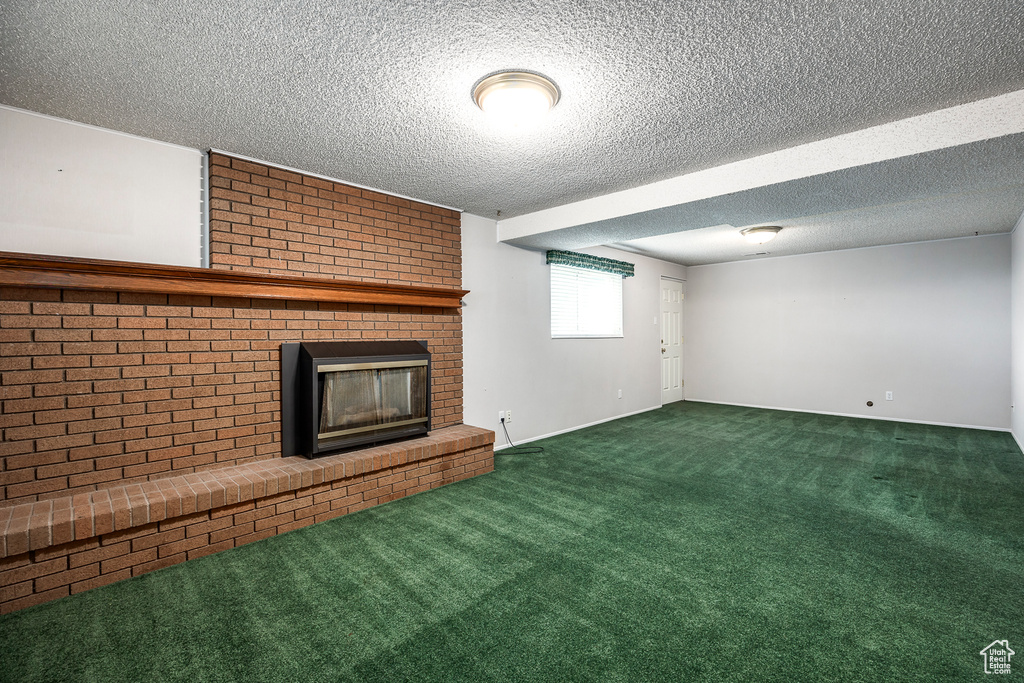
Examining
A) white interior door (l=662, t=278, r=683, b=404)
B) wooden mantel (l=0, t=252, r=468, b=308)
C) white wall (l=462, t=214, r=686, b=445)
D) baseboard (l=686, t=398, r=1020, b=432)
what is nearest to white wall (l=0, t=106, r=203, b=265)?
wooden mantel (l=0, t=252, r=468, b=308)

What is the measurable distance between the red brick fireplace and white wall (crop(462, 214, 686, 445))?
77cm

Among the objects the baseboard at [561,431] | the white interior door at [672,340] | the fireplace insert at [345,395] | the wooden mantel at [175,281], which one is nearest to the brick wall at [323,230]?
the wooden mantel at [175,281]

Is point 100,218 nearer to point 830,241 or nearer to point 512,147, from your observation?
point 512,147

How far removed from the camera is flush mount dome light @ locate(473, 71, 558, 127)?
6.61 ft

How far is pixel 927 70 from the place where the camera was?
1979 millimetres

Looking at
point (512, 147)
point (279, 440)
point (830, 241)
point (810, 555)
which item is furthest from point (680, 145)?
point (830, 241)

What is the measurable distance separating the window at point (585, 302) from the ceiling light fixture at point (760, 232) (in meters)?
1.64

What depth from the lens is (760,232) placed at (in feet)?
16.4

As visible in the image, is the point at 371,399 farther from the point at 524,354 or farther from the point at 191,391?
the point at 524,354

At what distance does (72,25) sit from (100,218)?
118cm

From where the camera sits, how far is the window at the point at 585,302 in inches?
210

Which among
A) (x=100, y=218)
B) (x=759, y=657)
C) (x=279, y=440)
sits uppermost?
(x=100, y=218)

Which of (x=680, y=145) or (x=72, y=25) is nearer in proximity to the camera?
(x=72, y=25)

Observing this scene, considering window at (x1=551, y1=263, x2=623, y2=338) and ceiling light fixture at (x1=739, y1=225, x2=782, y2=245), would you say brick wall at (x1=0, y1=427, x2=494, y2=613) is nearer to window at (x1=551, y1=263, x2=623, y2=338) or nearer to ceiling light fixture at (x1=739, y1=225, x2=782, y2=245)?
window at (x1=551, y1=263, x2=623, y2=338)
